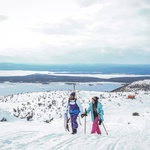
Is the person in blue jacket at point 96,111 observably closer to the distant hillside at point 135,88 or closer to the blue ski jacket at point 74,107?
the blue ski jacket at point 74,107

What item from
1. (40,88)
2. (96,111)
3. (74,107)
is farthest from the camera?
(40,88)

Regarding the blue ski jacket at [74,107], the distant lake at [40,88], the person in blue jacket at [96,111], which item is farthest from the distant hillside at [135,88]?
the blue ski jacket at [74,107]

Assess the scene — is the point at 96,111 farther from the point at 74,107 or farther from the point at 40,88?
the point at 40,88

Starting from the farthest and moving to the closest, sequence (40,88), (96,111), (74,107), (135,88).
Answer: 1. (40,88)
2. (135,88)
3. (96,111)
4. (74,107)

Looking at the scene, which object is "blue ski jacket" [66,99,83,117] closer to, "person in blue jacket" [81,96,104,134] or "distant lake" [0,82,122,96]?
"person in blue jacket" [81,96,104,134]

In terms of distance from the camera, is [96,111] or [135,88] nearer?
[96,111]

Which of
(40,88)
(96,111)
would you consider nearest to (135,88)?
(40,88)

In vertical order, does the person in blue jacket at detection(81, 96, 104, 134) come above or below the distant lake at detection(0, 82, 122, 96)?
above

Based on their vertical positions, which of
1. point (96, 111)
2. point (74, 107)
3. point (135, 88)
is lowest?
point (135, 88)

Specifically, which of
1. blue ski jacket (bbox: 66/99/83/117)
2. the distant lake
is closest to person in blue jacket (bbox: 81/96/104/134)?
blue ski jacket (bbox: 66/99/83/117)

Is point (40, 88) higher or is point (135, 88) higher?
point (135, 88)

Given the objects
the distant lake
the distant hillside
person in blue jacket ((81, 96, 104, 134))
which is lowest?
the distant lake

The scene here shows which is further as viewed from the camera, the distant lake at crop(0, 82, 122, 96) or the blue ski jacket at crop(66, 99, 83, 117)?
the distant lake at crop(0, 82, 122, 96)

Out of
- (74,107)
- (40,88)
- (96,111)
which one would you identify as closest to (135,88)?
(40,88)
